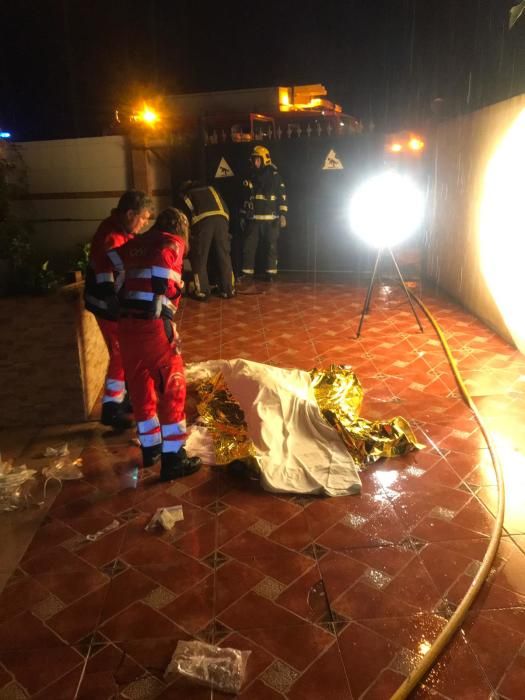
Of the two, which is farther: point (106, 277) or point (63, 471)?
point (106, 277)

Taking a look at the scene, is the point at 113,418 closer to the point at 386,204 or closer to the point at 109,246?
the point at 109,246

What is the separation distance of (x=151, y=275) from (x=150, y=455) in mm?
1344

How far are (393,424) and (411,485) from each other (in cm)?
67

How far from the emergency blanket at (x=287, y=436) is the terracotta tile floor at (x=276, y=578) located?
13 cm

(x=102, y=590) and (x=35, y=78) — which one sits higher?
(x=35, y=78)

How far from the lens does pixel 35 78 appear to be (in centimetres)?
1750

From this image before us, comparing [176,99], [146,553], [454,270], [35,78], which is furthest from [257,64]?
[146,553]

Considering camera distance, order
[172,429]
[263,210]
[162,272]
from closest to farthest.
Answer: [162,272] → [172,429] → [263,210]


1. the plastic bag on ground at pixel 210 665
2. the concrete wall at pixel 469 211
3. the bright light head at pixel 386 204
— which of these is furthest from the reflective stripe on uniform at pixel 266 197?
the plastic bag on ground at pixel 210 665

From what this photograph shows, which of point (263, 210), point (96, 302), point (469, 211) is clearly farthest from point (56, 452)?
point (263, 210)

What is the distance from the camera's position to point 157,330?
11.9 ft

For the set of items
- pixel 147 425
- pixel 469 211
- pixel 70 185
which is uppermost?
pixel 70 185

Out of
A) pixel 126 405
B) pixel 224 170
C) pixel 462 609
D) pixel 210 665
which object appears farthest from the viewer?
pixel 224 170

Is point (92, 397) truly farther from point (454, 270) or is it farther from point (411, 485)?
point (454, 270)
